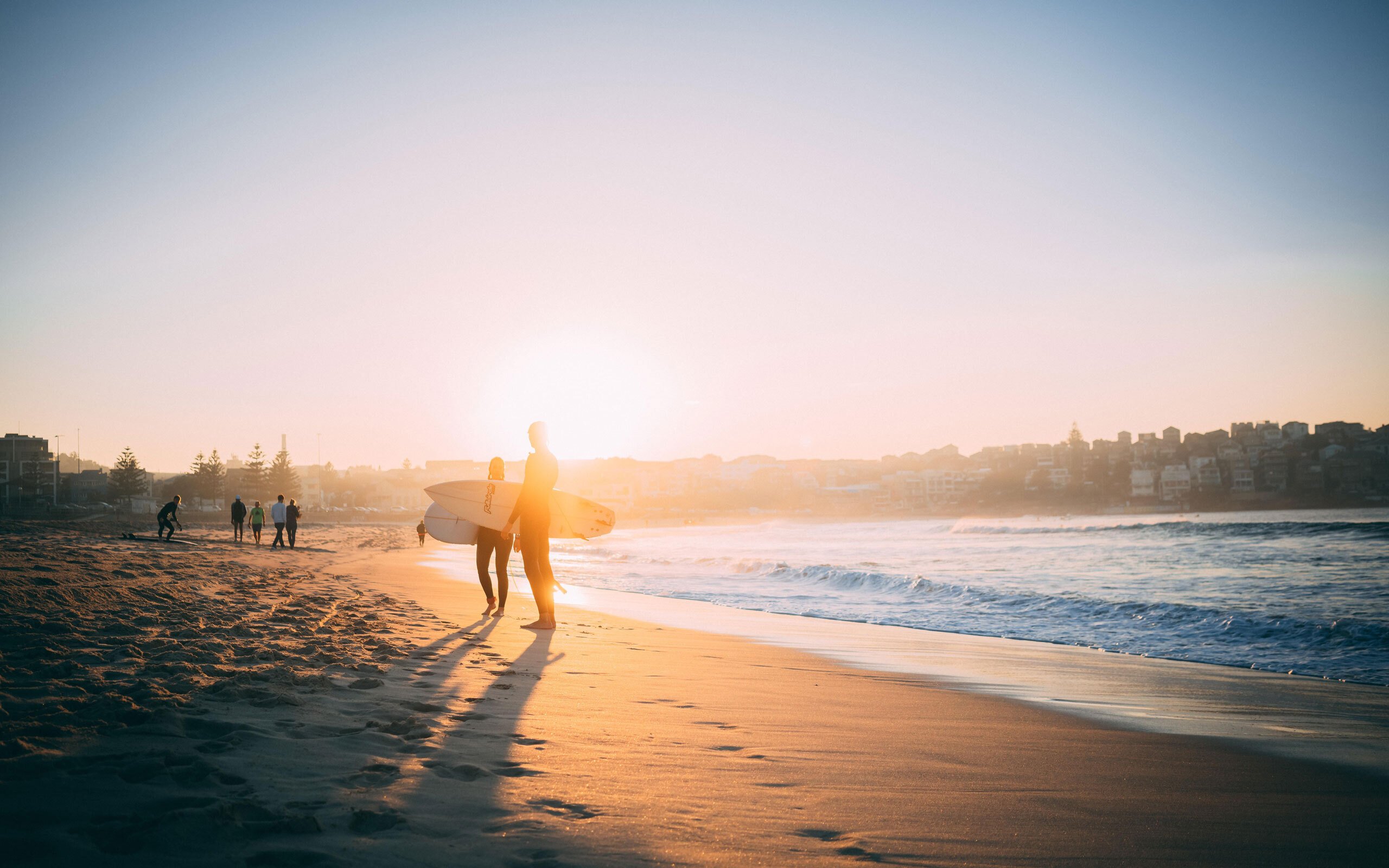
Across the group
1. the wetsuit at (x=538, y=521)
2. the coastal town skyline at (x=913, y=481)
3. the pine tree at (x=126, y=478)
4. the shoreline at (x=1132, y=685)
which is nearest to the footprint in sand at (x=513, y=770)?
the shoreline at (x=1132, y=685)

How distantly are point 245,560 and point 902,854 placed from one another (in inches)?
642

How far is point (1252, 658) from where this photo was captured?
25.2 feet

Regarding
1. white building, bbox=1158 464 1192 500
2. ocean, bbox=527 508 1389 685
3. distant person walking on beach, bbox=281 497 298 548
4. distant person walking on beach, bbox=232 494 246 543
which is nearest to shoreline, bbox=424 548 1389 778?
ocean, bbox=527 508 1389 685

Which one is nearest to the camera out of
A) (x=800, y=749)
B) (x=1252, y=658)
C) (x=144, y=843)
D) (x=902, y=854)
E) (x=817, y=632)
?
(x=144, y=843)

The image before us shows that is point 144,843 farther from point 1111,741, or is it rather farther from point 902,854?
point 1111,741

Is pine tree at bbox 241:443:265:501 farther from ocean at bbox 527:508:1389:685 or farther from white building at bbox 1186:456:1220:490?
white building at bbox 1186:456:1220:490

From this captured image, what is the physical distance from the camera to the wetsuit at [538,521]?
7.71 meters

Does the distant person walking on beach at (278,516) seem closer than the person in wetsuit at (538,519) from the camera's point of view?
No

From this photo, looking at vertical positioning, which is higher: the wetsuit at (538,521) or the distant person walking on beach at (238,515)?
the wetsuit at (538,521)

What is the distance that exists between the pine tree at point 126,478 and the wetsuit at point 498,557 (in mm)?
79428

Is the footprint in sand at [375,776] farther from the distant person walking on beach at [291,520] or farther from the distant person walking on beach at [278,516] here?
the distant person walking on beach at [291,520]

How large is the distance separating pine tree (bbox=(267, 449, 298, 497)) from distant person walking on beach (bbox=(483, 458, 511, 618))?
80694 mm

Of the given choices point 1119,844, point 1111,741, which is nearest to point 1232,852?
point 1119,844

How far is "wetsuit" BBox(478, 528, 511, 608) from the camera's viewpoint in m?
9.19
